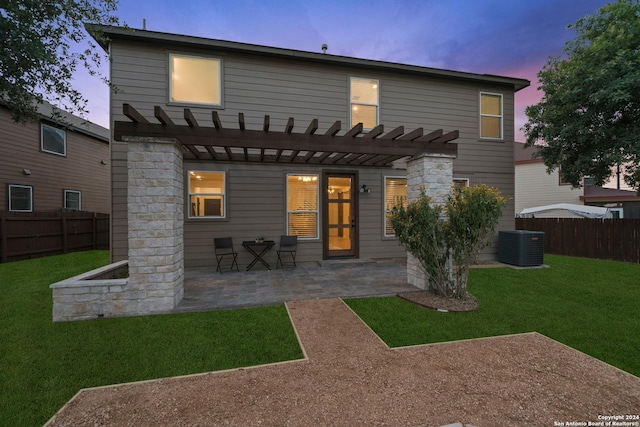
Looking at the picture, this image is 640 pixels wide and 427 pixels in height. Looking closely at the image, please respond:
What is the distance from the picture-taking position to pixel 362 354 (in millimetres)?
2709

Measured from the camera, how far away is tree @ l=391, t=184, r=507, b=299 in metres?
3.98

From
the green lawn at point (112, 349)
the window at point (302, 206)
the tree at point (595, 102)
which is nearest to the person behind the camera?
the green lawn at point (112, 349)

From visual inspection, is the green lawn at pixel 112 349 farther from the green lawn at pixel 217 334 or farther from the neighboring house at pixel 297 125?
the neighboring house at pixel 297 125

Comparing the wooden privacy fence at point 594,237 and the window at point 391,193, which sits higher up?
the window at point 391,193

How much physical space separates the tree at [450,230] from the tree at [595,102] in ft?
16.4

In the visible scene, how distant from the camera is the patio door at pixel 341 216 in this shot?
23.8 feet

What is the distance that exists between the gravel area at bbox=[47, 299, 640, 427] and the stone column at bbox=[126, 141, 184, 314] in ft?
5.63

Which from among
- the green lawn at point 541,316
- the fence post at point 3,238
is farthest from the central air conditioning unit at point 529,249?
the fence post at point 3,238

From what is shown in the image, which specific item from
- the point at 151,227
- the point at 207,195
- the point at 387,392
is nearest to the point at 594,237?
the point at 387,392

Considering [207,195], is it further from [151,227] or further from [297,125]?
[297,125]

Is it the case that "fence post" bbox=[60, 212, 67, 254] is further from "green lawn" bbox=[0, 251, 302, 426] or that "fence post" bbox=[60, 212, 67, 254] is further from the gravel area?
the gravel area

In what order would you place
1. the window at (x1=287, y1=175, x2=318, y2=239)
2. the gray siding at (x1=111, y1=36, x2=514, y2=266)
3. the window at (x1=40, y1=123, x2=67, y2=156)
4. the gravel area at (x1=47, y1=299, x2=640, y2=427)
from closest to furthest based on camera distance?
the gravel area at (x1=47, y1=299, x2=640, y2=427)
the gray siding at (x1=111, y1=36, x2=514, y2=266)
the window at (x1=287, y1=175, x2=318, y2=239)
the window at (x1=40, y1=123, x2=67, y2=156)

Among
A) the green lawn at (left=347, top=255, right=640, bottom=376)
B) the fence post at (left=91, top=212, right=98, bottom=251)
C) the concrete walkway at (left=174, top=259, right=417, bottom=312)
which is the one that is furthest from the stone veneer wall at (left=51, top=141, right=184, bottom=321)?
the fence post at (left=91, top=212, right=98, bottom=251)

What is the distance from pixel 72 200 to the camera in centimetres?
1120
